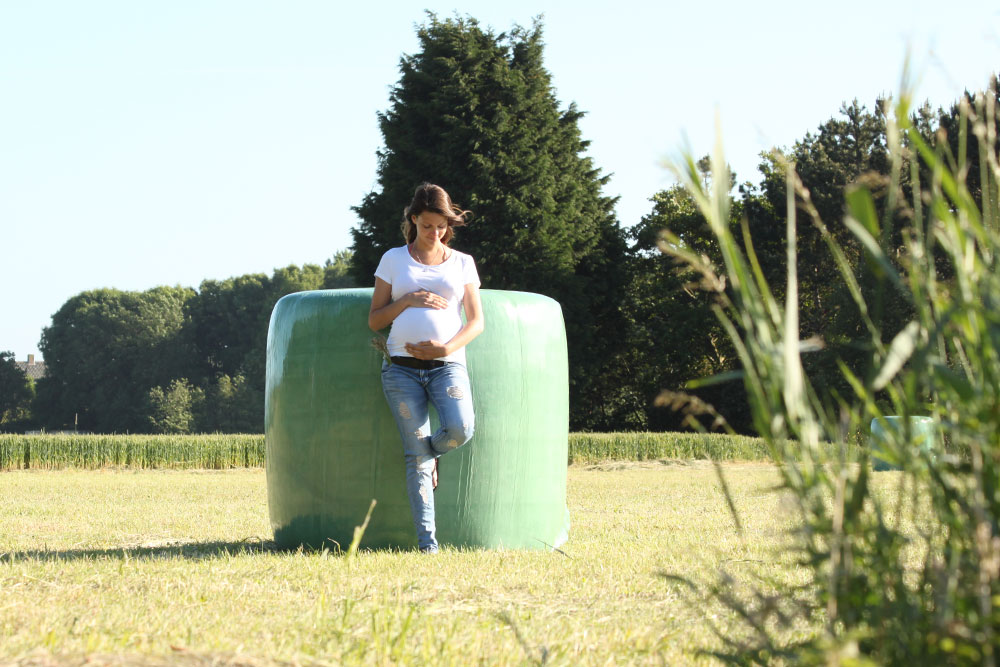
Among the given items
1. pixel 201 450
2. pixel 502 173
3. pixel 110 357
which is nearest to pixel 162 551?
pixel 201 450

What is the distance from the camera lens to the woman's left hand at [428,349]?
4555 millimetres

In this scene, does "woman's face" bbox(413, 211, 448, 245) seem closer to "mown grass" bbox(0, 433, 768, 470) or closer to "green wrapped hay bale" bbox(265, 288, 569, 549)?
"green wrapped hay bale" bbox(265, 288, 569, 549)

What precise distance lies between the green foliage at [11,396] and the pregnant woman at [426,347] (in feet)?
202

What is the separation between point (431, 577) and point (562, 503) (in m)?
1.82

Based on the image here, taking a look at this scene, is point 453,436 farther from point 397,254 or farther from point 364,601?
point 364,601

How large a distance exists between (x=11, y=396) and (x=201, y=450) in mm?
41986

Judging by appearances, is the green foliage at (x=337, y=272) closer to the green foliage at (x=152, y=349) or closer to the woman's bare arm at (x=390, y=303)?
the green foliage at (x=152, y=349)

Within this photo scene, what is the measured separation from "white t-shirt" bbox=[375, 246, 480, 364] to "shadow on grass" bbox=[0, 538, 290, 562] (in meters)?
1.17

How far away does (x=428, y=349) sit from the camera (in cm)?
455

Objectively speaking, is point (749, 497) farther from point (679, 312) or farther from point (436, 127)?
point (679, 312)

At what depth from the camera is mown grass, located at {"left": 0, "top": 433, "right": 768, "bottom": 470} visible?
2247 cm

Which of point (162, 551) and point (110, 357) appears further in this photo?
point (110, 357)

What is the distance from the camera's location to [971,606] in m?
1.41

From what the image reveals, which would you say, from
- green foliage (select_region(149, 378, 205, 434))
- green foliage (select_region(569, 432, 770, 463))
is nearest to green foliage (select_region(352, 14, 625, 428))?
green foliage (select_region(569, 432, 770, 463))
